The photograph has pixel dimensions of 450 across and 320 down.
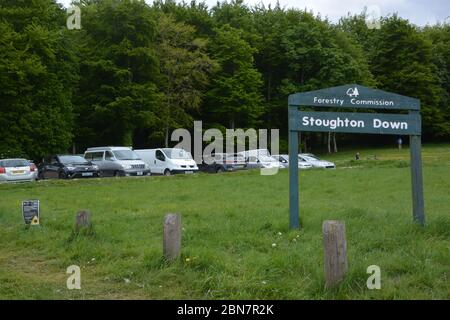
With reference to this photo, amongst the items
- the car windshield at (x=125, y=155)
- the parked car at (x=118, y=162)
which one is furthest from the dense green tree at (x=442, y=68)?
the car windshield at (x=125, y=155)

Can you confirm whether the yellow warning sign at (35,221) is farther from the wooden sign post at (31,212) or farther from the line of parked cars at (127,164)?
the line of parked cars at (127,164)

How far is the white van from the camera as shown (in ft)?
106

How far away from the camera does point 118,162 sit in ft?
101

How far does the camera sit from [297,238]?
870 cm

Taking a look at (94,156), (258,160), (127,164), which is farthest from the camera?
(258,160)

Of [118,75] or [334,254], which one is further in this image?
[118,75]

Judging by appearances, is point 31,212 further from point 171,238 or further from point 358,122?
point 358,122

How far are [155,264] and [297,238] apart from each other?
267cm

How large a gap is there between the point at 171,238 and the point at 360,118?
415 cm

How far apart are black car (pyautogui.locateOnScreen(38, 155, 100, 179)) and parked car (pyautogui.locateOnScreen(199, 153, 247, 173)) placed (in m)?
7.91

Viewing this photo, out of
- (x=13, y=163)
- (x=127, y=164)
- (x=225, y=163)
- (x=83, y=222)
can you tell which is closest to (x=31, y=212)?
→ (x=83, y=222)

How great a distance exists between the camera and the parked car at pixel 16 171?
26.1m
